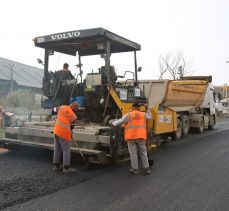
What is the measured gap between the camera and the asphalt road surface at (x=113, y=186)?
463cm

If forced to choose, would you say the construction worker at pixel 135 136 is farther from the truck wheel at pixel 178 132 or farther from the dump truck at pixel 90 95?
the truck wheel at pixel 178 132

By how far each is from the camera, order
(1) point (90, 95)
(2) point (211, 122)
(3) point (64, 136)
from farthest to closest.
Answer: (2) point (211, 122)
(1) point (90, 95)
(3) point (64, 136)

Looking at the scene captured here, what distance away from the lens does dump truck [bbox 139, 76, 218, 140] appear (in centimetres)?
1080

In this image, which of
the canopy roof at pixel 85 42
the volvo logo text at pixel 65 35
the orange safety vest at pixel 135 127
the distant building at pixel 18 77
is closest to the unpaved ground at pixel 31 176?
the orange safety vest at pixel 135 127

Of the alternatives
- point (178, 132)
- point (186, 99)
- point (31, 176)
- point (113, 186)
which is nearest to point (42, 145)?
point (31, 176)

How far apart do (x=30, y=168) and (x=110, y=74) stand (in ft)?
8.58

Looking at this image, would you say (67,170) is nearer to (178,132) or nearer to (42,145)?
(42,145)

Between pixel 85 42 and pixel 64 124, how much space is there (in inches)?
91.1

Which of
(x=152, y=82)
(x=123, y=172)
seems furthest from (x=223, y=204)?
(x=152, y=82)

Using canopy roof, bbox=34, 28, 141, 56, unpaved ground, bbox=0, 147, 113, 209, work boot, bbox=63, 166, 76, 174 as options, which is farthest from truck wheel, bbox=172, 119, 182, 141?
work boot, bbox=63, 166, 76, 174

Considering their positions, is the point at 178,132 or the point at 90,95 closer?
the point at 90,95

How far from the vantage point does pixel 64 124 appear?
6363 millimetres

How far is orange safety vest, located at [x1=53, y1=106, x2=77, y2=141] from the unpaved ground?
73 cm

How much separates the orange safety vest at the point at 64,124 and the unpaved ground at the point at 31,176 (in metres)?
0.73
